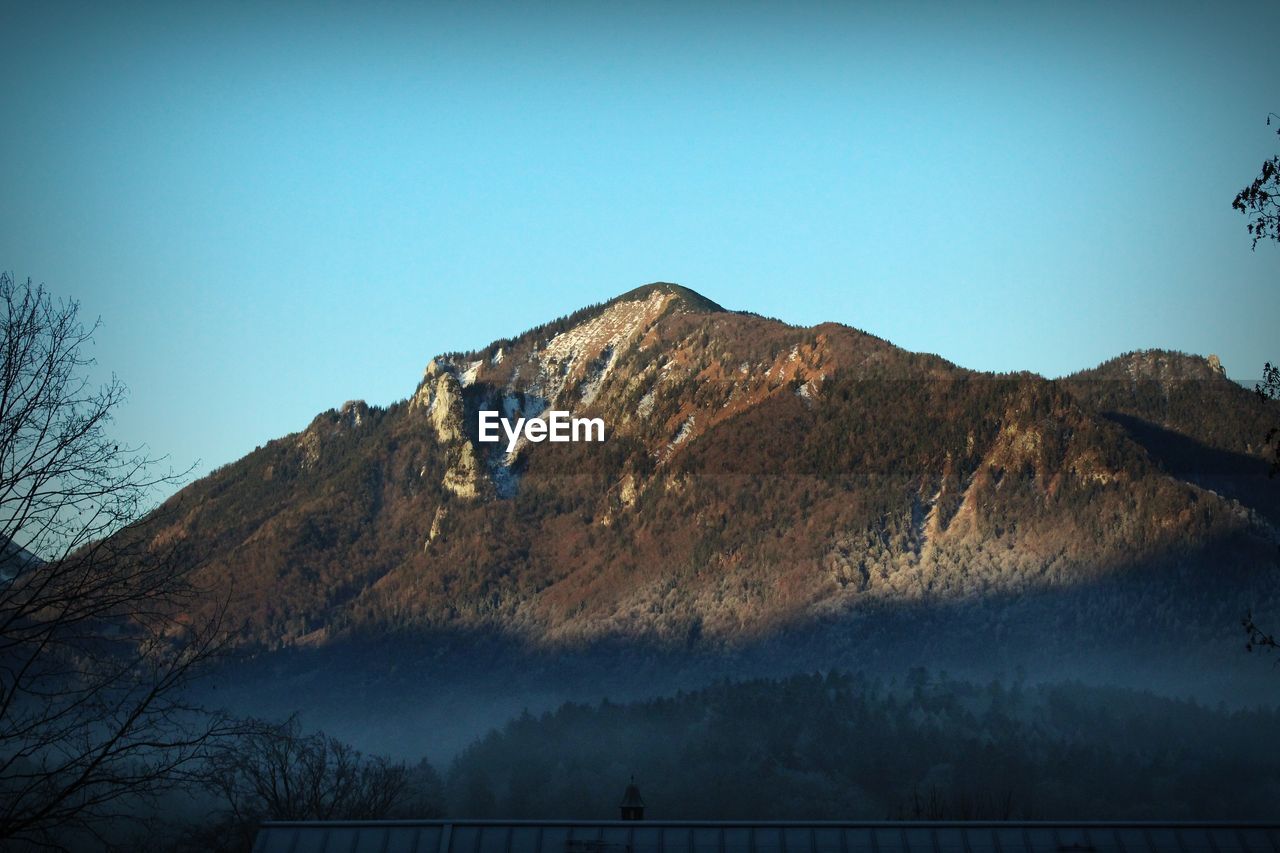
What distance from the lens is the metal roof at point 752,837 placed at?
209 ft

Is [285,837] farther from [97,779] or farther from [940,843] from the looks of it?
[97,779]

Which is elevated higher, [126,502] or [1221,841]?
[126,502]

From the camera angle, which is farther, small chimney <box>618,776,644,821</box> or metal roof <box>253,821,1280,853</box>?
small chimney <box>618,776,644,821</box>

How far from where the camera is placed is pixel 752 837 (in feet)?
211

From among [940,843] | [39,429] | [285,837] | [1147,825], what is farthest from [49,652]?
[1147,825]

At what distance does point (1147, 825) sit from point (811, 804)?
132 metres

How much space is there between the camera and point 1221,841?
213ft

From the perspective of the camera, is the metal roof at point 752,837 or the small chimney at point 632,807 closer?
the metal roof at point 752,837

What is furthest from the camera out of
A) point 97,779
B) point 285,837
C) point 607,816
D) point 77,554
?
point 607,816

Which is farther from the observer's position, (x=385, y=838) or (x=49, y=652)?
(x=385, y=838)

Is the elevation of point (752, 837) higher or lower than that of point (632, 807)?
lower

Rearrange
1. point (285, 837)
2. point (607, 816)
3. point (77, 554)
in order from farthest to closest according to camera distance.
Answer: point (607, 816) → point (285, 837) → point (77, 554)

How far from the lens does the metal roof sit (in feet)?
209

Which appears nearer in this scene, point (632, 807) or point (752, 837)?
point (752, 837)
